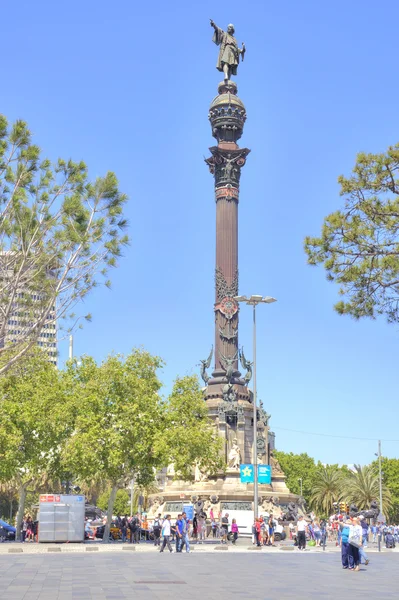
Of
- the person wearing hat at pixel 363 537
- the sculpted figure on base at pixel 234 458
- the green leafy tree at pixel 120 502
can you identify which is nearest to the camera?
the person wearing hat at pixel 363 537

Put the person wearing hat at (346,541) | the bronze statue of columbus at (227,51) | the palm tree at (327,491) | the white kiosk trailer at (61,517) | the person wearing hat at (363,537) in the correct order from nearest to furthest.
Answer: the person wearing hat at (346,541)
the person wearing hat at (363,537)
the white kiosk trailer at (61,517)
the bronze statue of columbus at (227,51)
the palm tree at (327,491)

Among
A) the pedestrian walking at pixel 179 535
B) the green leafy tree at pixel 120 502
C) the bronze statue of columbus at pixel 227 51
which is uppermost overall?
the bronze statue of columbus at pixel 227 51

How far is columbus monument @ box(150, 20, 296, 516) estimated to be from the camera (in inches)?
2250

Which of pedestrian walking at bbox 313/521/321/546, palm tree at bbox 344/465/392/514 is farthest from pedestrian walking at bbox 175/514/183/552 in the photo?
palm tree at bbox 344/465/392/514

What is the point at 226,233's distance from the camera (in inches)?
2606

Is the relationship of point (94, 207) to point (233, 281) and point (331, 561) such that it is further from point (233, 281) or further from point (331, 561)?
point (233, 281)

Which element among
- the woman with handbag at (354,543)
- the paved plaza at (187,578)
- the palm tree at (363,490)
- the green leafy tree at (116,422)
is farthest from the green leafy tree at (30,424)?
the palm tree at (363,490)

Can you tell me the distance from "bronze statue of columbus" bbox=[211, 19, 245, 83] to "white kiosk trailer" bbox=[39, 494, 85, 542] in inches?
1706

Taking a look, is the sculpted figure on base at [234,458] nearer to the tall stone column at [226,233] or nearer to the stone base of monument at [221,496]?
the stone base of monument at [221,496]

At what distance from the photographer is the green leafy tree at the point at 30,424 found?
47844 millimetres

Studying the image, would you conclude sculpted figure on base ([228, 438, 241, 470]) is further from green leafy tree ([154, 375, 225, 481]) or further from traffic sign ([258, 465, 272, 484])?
traffic sign ([258, 465, 272, 484])

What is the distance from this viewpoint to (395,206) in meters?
20.1

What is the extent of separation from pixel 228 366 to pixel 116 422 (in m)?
18.8

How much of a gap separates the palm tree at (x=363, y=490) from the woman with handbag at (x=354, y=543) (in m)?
69.1
